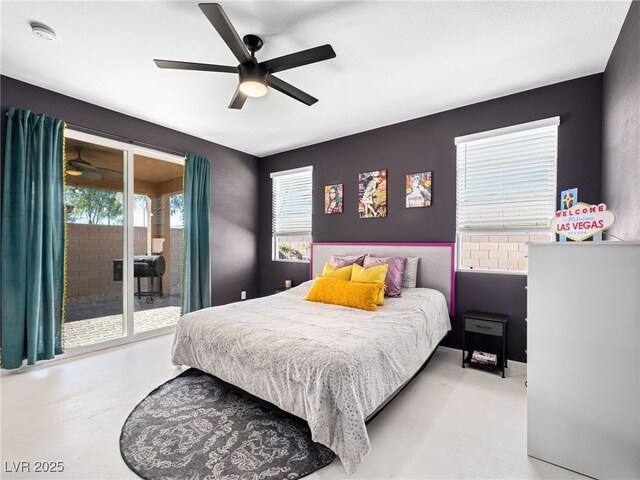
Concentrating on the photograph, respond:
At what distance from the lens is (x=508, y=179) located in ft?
10.1

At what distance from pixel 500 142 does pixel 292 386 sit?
3.17 meters

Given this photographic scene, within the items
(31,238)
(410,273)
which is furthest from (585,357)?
(31,238)

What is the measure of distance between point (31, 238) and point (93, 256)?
0.67 metres

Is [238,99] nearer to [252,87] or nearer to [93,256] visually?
[252,87]

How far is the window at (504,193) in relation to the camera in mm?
2887

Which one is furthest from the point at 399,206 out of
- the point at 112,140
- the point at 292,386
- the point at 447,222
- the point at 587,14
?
the point at 112,140

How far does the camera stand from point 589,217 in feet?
5.60

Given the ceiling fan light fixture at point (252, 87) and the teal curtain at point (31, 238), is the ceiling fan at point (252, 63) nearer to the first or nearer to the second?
the ceiling fan light fixture at point (252, 87)

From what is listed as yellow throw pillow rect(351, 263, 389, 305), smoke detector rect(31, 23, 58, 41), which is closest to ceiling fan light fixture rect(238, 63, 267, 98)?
smoke detector rect(31, 23, 58, 41)

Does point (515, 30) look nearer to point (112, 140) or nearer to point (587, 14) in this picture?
point (587, 14)

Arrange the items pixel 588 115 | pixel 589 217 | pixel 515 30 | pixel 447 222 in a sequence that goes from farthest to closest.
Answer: pixel 447 222 < pixel 588 115 < pixel 515 30 < pixel 589 217

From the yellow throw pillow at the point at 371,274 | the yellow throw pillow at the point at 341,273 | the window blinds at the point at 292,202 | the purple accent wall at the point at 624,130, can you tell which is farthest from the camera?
the window blinds at the point at 292,202

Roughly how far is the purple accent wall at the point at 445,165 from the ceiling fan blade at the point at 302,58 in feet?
6.69

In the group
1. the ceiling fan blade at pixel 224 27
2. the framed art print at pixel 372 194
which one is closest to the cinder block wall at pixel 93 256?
the ceiling fan blade at pixel 224 27
